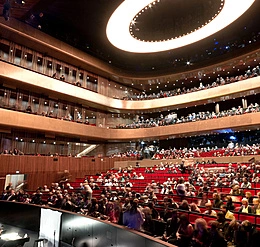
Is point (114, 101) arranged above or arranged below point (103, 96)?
A: below

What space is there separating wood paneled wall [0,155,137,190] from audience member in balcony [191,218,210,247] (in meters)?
Answer: 10.9

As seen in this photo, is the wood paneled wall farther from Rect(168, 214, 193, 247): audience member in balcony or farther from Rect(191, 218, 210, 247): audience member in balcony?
Rect(191, 218, 210, 247): audience member in balcony

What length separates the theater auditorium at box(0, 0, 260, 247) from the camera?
29.3ft

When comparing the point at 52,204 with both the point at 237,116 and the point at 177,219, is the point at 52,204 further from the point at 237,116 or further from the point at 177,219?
the point at 237,116

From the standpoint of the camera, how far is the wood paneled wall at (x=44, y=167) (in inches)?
486

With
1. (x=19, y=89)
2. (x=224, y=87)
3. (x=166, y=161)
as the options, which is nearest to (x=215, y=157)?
(x=166, y=161)

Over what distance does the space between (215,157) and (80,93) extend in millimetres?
10108

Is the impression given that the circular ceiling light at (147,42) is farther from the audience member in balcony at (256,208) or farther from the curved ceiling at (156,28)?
the audience member in balcony at (256,208)

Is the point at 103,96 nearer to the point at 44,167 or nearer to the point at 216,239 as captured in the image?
the point at 44,167

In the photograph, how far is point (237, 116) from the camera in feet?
55.4

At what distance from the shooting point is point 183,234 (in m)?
3.79

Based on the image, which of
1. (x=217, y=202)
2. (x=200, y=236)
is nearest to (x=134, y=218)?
(x=200, y=236)

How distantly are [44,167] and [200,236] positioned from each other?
11.7 m

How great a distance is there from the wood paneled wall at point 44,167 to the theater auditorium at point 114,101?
5cm
